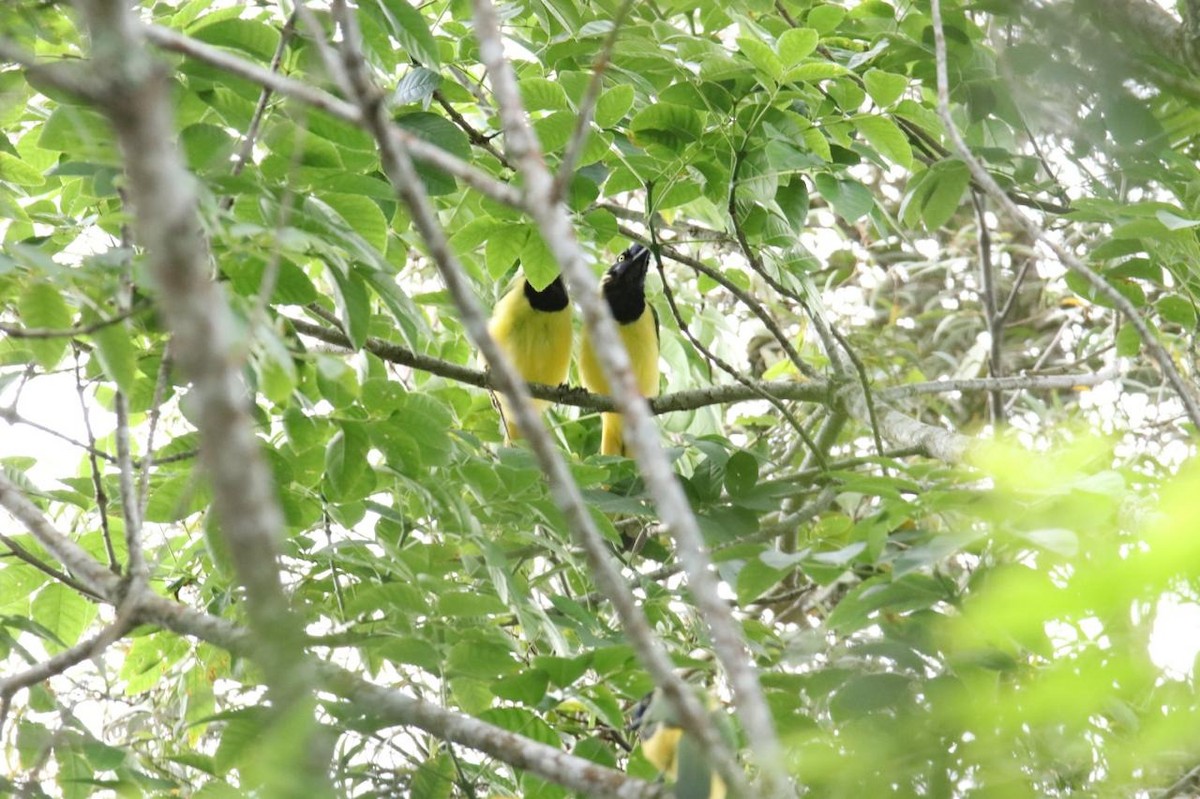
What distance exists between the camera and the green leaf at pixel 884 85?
225 cm

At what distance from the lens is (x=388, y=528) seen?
7.53 ft

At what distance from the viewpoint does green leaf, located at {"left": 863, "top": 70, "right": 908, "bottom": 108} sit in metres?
2.25

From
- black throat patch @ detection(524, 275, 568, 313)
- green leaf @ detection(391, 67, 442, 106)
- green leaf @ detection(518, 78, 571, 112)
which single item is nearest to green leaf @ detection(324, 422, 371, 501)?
green leaf @ detection(391, 67, 442, 106)

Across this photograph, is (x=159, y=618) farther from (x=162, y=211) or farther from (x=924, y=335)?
(x=924, y=335)

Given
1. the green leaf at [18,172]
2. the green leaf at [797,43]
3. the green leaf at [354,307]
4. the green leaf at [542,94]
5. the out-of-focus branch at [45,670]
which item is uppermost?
the green leaf at [18,172]

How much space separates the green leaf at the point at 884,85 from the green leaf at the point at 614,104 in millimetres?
439

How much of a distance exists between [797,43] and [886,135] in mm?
321

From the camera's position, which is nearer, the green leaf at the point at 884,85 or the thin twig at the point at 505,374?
the thin twig at the point at 505,374

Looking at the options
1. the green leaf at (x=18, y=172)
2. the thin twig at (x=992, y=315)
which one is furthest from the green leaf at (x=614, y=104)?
the thin twig at (x=992, y=315)

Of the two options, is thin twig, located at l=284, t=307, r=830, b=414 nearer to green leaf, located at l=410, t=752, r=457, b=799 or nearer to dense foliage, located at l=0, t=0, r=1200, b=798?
dense foliage, located at l=0, t=0, r=1200, b=798

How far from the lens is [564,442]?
315 centimetres

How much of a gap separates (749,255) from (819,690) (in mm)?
1350

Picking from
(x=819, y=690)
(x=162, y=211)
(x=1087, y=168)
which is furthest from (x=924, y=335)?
(x=162, y=211)

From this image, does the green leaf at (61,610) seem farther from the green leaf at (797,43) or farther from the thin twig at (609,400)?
the green leaf at (797,43)
